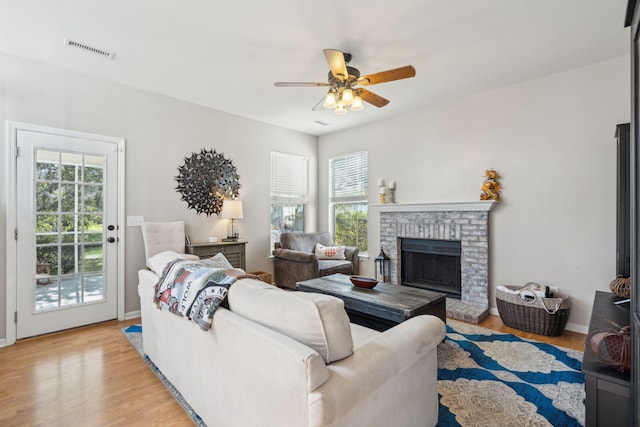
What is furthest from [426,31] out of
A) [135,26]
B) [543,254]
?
[543,254]

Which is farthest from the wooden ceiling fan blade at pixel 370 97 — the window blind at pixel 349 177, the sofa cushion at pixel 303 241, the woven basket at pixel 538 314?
the sofa cushion at pixel 303 241

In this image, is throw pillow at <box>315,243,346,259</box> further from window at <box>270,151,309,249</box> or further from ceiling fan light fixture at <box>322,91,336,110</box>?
ceiling fan light fixture at <box>322,91,336,110</box>

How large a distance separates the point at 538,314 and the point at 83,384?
13.1 feet

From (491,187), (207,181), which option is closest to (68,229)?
(207,181)

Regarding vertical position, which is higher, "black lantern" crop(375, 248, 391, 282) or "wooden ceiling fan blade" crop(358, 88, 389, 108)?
"wooden ceiling fan blade" crop(358, 88, 389, 108)

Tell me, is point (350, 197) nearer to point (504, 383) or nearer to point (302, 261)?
point (302, 261)

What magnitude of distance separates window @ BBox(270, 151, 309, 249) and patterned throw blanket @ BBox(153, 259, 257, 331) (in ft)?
10.6

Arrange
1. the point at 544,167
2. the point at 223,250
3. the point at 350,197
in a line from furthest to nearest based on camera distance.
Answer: the point at 350,197 < the point at 223,250 < the point at 544,167

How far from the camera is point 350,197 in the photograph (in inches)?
213

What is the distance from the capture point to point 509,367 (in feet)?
7.82

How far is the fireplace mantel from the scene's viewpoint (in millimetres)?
3713

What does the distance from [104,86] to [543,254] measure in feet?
17.4

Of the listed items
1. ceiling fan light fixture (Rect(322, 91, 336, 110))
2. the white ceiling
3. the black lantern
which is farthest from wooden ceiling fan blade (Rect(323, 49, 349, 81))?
the black lantern

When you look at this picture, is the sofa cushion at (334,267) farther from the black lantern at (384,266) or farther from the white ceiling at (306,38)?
the white ceiling at (306,38)
